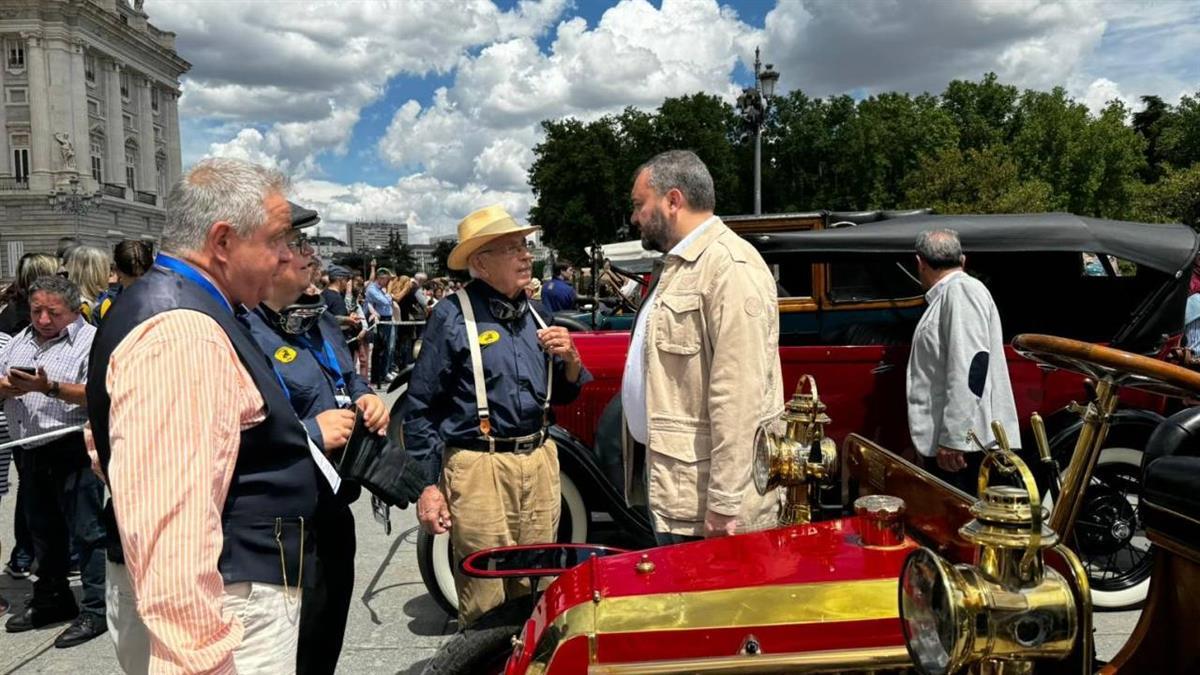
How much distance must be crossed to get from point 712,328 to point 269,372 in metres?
1.28

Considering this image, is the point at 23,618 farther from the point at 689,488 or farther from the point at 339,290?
the point at 339,290

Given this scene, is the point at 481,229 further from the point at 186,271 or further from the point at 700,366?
the point at 186,271

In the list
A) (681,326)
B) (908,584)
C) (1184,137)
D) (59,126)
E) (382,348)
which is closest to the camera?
(908,584)

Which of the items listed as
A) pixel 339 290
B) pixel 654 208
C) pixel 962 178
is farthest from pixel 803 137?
pixel 654 208

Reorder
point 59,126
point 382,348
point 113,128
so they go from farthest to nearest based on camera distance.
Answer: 1. point 113,128
2. point 59,126
3. point 382,348

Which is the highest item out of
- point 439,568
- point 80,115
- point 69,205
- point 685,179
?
point 80,115

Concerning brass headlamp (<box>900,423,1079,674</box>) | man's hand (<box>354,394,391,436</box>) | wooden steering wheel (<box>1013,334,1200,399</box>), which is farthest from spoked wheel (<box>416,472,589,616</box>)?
brass headlamp (<box>900,423,1079,674</box>)

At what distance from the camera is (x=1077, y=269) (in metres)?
5.05

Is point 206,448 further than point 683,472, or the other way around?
point 683,472

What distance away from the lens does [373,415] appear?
7.41 ft

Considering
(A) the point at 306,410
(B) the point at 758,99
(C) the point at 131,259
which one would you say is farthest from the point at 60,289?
(B) the point at 758,99

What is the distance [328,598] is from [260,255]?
115cm

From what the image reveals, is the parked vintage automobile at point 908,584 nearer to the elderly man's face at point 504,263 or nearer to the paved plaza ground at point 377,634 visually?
the elderly man's face at point 504,263

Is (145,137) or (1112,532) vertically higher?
(145,137)
